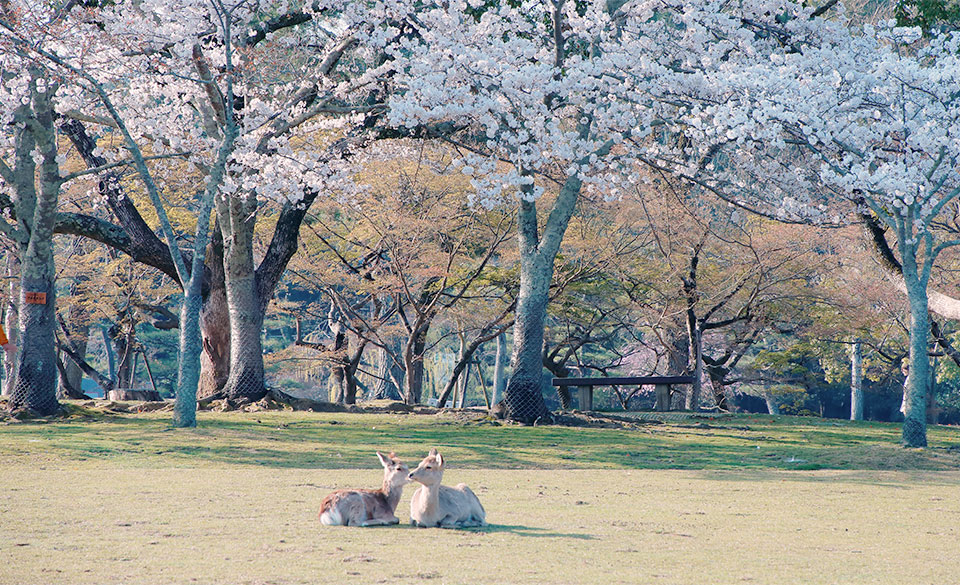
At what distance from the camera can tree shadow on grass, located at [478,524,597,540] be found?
607 cm

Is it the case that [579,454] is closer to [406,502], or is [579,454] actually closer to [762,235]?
[406,502]

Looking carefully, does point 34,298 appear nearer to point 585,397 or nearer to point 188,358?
point 188,358

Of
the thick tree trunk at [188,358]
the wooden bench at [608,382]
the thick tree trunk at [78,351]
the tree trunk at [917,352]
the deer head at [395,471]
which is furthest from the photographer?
the thick tree trunk at [78,351]

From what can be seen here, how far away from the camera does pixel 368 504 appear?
20.4ft

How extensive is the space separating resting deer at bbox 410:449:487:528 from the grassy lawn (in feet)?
0.55

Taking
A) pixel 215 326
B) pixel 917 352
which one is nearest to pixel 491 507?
pixel 917 352

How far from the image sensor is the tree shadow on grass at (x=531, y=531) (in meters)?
6.07

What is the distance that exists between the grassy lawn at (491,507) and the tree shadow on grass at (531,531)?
0.02 meters

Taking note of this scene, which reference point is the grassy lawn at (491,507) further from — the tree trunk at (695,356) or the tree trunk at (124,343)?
the tree trunk at (124,343)

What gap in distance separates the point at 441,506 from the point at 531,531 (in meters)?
0.62

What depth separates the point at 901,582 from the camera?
16.2 ft

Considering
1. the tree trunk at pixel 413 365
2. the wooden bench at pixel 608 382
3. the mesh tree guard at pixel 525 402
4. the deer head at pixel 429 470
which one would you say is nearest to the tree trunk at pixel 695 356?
the wooden bench at pixel 608 382

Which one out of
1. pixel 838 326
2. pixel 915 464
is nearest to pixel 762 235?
pixel 838 326

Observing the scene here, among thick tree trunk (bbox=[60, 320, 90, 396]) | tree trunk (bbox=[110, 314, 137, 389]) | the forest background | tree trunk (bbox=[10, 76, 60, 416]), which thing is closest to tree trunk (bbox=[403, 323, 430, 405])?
the forest background
